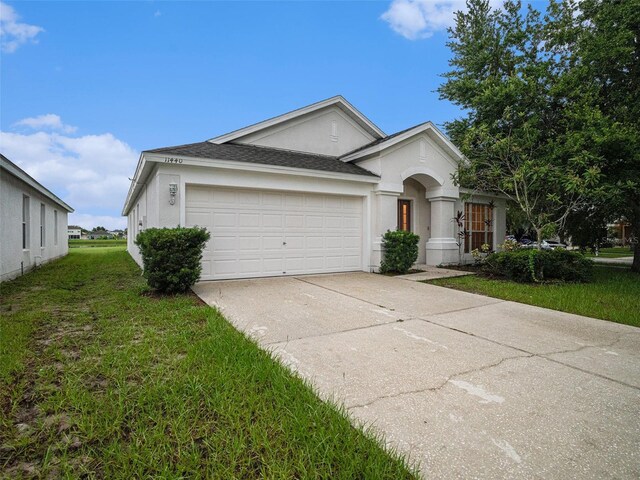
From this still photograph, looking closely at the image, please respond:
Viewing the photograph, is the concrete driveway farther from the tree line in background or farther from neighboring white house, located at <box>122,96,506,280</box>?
the tree line in background

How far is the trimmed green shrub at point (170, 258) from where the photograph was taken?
627 cm

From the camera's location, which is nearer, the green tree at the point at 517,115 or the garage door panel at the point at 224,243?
the garage door panel at the point at 224,243

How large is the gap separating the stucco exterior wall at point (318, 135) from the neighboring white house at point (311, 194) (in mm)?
40

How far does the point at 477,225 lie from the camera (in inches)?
533

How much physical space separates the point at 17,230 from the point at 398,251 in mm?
11048

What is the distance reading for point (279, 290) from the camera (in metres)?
7.16

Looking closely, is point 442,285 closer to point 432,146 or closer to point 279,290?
point 279,290

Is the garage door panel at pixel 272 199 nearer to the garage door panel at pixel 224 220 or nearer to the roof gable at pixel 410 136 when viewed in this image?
the garage door panel at pixel 224 220

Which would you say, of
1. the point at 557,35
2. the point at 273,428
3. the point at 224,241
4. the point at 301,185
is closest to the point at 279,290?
the point at 224,241

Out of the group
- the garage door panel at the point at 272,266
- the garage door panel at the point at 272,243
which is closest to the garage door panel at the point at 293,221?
the garage door panel at the point at 272,243

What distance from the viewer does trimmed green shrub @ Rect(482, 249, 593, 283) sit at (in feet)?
27.9

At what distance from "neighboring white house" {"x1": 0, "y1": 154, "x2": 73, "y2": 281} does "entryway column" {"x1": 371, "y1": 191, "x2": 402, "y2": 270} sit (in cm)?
971

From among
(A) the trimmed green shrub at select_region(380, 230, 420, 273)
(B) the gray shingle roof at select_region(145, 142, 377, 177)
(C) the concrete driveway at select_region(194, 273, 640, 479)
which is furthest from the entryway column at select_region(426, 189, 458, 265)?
(C) the concrete driveway at select_region(194, 273, 640, 479)

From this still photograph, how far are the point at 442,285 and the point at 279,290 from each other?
4257 mm
